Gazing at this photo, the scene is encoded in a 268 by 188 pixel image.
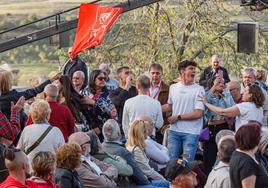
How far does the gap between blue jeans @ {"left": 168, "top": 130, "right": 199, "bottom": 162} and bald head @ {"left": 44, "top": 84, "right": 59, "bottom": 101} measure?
2.01m

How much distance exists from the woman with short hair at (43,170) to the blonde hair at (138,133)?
243cm

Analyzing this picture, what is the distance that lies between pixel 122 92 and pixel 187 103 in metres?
1.23

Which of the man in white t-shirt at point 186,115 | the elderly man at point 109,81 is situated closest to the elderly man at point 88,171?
the man in white t-shirt at point 186,115

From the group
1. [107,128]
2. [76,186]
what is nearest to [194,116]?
[107,128]

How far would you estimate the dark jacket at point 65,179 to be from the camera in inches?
361

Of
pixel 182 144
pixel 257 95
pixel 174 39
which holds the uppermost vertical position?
pixel 174 39

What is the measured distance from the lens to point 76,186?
363 inches

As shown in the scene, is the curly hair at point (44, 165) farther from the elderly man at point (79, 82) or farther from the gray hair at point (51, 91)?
the elderly man at point (79, 82)

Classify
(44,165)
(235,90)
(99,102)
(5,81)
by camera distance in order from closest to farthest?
1. (44,165)
2. (5,81)
3. (99,102)
4. (235,90)

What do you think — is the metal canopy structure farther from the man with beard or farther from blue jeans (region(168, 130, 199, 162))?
blue jeans (region(168, 130, 199, 162))

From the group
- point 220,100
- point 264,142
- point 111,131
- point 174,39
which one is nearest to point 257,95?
point 220,100

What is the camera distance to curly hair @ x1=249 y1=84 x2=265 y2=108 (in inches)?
470

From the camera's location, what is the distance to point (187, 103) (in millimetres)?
12766

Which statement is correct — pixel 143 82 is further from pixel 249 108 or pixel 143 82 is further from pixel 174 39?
pixel 174 39
